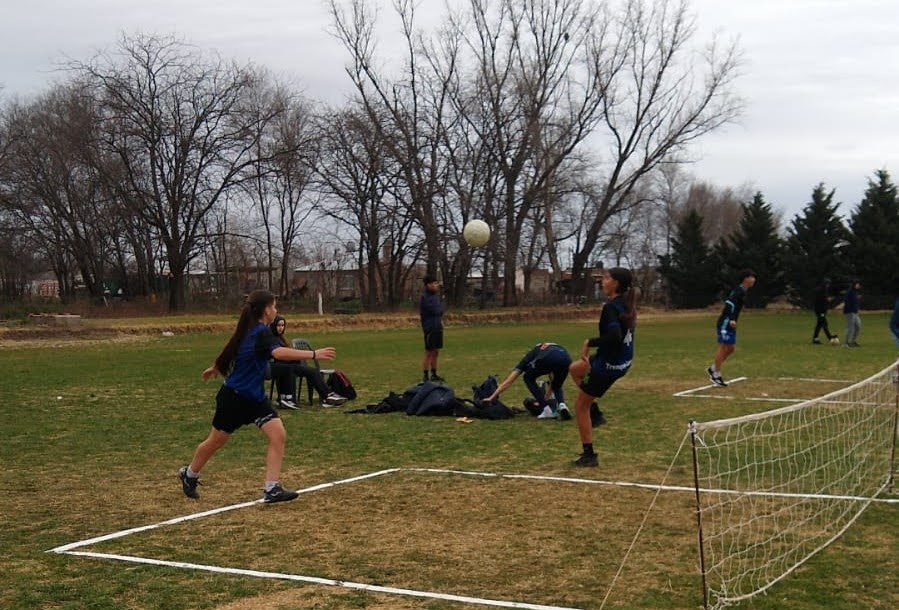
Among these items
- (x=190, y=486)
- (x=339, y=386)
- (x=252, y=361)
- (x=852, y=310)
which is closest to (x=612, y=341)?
(x=252, y=361)

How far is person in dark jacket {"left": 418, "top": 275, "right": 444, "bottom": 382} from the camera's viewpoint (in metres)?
17.6

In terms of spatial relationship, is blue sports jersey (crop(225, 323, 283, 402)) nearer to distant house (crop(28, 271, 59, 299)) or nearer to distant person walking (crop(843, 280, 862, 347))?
distant person walking (crop(843, 280, 862, 347))

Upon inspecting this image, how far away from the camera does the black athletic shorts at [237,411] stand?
7906 millimetres

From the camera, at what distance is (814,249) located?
57.0 m

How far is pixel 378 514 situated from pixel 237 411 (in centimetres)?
154

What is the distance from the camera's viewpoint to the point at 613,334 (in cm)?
888

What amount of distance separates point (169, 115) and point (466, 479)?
3955 centimetres

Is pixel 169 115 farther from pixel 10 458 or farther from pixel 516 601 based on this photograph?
pixel 516 601

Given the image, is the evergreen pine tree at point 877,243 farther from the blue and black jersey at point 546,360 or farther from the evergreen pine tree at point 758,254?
the blue and black jersey at point 546,360

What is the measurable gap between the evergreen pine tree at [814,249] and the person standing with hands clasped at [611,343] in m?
51.3

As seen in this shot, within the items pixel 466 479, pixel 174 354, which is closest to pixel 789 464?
pixel 466 479

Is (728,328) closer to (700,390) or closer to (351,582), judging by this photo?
(700,390)

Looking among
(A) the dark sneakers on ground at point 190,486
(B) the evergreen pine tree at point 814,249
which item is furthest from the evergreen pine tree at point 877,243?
(A) the dark sneakers on ground at point 190,486

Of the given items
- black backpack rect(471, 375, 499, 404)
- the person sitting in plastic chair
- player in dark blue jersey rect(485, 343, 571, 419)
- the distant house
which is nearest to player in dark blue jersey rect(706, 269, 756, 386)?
player in dark blue jersey rect(485, 343, 571, 419)
